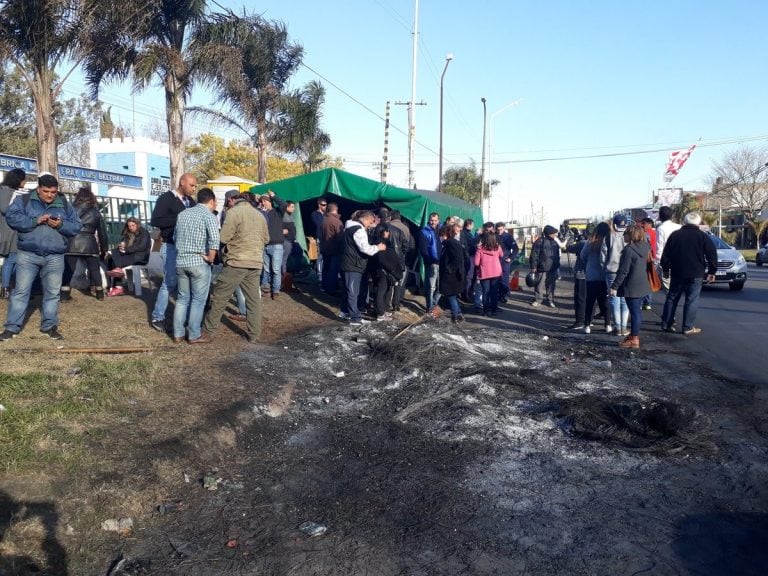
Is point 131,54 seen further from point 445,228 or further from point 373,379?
point 373,379

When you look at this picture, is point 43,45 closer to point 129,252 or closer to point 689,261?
point 129,252

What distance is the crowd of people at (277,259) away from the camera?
725cm

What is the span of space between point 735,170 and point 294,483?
58.9 meters

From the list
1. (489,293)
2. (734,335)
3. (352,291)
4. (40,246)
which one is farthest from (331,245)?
(734,335)

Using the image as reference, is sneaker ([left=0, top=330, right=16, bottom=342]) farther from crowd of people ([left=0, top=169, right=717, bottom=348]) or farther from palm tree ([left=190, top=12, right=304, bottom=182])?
palm tree ([left=190, top=12, right=304, bottom=182])

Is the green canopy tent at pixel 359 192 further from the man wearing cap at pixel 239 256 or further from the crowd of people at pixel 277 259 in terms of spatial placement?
the man wearing cap at pixel 239 256

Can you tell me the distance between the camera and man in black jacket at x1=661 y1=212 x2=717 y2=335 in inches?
389

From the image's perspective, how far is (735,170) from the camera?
5428cm

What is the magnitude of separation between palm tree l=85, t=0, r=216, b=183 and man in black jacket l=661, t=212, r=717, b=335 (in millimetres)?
12801

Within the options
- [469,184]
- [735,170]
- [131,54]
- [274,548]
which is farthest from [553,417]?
[735,170]

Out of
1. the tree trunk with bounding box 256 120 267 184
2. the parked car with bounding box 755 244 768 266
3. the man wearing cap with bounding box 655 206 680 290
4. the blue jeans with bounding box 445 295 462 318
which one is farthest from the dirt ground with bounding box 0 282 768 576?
the parked car with bounding box 755 244 768 266

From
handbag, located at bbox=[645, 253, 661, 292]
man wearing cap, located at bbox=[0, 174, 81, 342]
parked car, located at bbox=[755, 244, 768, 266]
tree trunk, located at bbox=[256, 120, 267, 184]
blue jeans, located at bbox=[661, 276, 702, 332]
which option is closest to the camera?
man wearing cap, located at bbox=[0, 174, 81, 342]

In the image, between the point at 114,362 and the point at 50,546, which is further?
the point at 114,362

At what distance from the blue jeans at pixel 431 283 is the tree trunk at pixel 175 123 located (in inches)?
362
